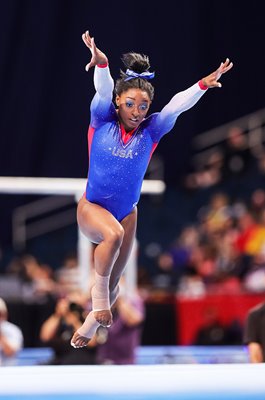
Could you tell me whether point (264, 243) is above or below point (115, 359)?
above

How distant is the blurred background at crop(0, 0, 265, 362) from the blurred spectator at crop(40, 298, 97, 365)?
5.61ft

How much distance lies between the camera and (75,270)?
31.7ft

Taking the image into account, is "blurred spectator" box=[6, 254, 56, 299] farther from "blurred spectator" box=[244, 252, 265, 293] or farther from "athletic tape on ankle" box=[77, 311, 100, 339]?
"athletic tape on ankle" box=[77, 311, 100, 339]

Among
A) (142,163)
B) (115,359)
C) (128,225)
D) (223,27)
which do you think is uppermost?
(223,27)

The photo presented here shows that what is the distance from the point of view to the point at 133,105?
4.40 meters

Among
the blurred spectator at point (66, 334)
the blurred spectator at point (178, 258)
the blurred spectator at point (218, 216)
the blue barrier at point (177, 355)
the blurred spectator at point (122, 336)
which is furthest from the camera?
the blurred spectator at point (218, 216)

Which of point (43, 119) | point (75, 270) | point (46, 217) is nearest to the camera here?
point (75, 270)

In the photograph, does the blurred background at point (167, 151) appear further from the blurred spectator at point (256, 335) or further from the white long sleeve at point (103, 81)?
the white long sleeve at point (103, 81)

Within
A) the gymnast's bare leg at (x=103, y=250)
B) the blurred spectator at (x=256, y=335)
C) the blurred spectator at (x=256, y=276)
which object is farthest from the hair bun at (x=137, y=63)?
the blurred spectator at (x=256, y=276)

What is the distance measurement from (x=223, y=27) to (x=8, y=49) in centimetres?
322

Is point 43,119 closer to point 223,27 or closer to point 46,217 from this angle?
point 46,217

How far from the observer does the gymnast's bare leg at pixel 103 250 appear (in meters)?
4.27

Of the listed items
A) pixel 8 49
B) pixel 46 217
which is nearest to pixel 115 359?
pixel 8 49

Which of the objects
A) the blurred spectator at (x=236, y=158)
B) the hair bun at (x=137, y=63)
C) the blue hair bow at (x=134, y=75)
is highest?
the hair bun at (x=137, y=63)
